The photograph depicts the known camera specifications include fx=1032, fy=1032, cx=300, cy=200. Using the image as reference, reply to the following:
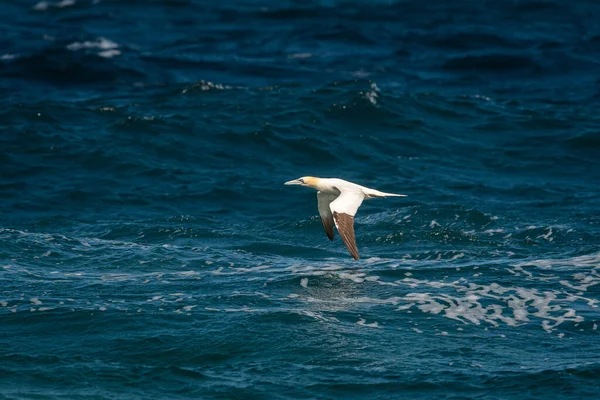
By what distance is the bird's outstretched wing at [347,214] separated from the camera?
585 inches

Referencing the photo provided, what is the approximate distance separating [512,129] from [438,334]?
12.2 metres

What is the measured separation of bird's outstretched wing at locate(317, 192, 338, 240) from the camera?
55.2 feet

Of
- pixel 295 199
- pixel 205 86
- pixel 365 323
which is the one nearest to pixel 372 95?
pixel 205 86

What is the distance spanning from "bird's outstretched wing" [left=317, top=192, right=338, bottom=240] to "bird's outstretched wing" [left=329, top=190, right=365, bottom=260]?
721 millimetres

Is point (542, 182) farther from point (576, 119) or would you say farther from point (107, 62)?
point (107, 62)

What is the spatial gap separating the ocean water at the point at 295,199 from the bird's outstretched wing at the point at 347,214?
0.99 metres

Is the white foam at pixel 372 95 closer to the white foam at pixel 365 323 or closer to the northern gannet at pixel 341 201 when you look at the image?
the northern gannet at pixel 341 201

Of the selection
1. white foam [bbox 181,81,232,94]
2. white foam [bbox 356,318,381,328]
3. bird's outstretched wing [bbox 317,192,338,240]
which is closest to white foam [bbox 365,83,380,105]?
white foam [bbox 181,81,232,94]

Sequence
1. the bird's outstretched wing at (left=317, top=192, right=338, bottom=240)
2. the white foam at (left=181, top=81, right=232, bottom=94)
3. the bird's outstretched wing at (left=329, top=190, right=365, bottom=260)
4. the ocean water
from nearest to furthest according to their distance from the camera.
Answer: the ocean water
the bird's outstretched wing at (left=329, top=190, right=365, bottom=260)
the bird's outstretched wing at (left=317, top=192, right=338, bottom=240)
the white foam at (left=181, top=81, right=232, bottom=94)

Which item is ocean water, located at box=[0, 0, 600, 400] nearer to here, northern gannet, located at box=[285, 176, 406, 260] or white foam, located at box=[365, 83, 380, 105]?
white foam, located at box=[365, 83, 380, 105]

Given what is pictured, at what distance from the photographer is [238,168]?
23000 millimetres

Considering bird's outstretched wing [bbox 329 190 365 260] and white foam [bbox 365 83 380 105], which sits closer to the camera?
bird's outstretched wing [bbox 329 190 365 260]

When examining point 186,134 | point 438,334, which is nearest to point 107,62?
point 186,134

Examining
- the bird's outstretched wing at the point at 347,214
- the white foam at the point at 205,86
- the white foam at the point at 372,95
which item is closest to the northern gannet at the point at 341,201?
the bird's outstretched wing at the point at 347,214
